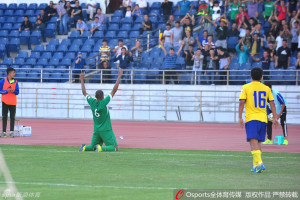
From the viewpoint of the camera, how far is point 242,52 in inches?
1194

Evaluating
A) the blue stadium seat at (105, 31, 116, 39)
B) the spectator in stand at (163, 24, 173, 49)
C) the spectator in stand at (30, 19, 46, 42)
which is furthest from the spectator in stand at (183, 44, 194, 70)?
the spectator in stand at (30, 19, 46, 42)

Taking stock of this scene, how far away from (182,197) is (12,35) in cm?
3002

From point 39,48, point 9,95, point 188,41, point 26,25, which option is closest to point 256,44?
point 188,41

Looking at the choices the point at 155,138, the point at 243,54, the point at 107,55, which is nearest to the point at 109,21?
the point at 107,55

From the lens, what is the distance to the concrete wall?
3055 cm

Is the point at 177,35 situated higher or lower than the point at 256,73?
higher

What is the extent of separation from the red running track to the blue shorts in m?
4.88

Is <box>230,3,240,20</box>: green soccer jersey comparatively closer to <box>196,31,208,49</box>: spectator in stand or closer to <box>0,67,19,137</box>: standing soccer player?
<box>196,31,208,49</box>: spectator in stand

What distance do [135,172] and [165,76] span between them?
2015 cm

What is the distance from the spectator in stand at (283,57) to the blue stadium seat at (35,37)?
14494 millimetres

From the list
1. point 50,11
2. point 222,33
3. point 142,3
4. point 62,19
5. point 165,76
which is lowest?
point 165,76

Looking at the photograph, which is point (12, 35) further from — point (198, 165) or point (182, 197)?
point (182, 197)

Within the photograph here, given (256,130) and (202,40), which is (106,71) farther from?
(256,130)

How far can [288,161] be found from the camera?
14.8m
